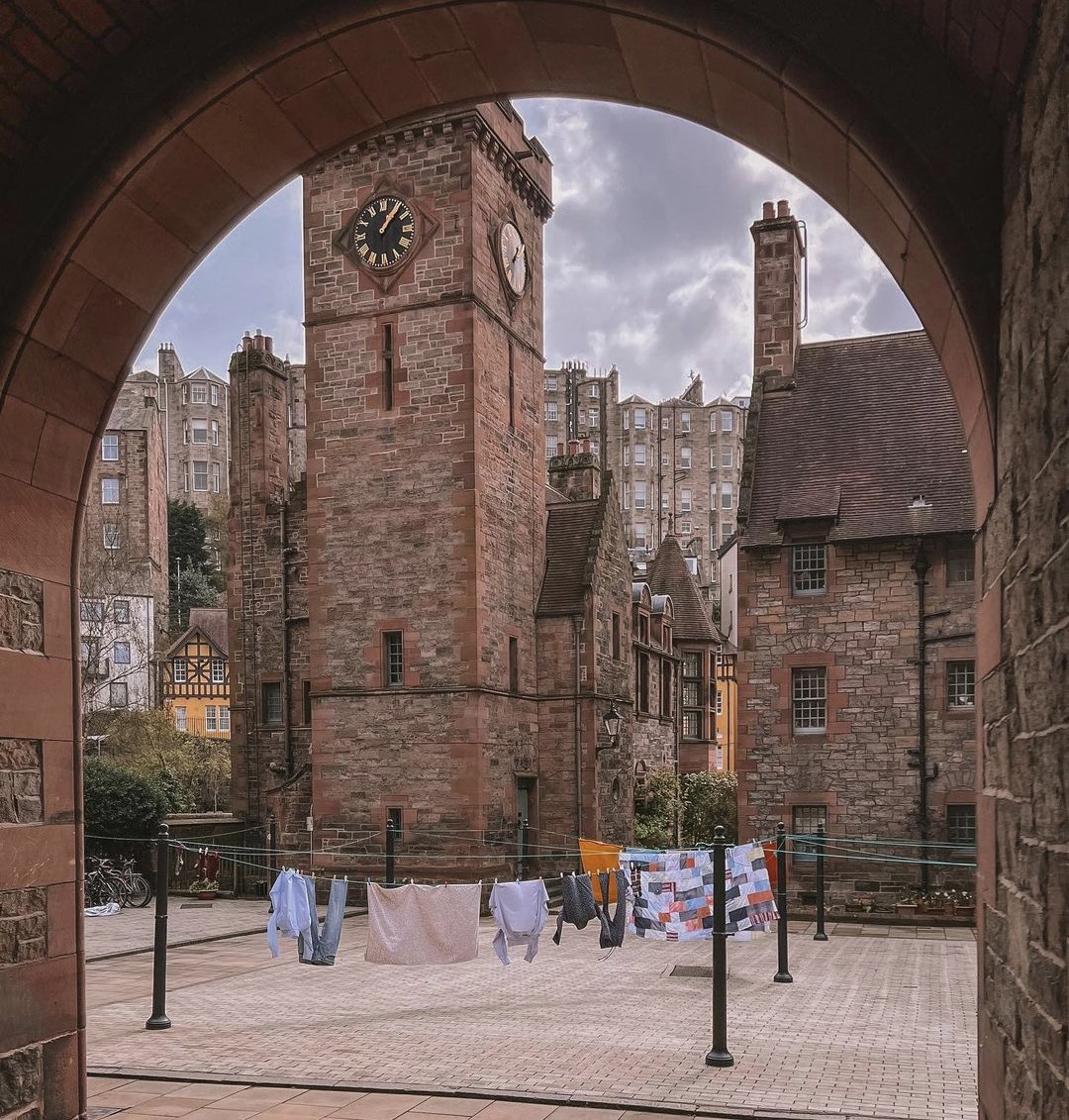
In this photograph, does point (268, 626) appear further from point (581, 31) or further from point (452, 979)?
point (581, 31)

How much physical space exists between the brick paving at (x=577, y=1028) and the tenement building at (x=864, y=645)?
16.2 ft

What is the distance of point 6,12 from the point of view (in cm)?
506

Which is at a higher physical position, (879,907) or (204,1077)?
(204,1077)

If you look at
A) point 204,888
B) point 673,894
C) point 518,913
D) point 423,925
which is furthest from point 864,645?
point 204,888

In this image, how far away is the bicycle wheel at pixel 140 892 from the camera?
25.9 m

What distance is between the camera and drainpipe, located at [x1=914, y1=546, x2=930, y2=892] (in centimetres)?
2244

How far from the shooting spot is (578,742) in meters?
27.2

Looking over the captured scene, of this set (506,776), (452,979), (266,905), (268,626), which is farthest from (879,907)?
(268,626)

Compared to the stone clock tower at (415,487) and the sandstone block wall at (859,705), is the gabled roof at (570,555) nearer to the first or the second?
the stone clock tower at (415,487)

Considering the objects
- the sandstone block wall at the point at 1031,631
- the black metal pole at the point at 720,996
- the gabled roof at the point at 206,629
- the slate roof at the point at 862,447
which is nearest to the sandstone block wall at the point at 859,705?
the slate roof at the point at 862,447

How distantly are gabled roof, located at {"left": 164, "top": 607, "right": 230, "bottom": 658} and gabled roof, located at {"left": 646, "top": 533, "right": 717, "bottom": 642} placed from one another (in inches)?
923

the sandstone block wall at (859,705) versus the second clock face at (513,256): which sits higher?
the second clock face at (513,256)

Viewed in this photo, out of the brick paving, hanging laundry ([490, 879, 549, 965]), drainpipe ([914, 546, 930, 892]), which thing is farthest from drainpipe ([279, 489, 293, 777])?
hanging laundry ([490, 879, 549, 965])

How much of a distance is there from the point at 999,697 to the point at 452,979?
38.3 feet
